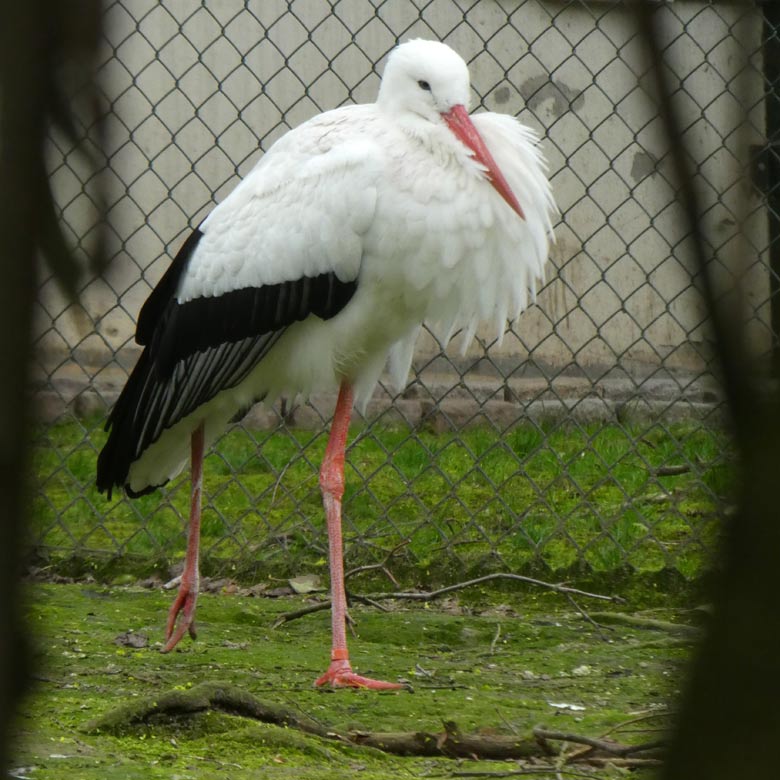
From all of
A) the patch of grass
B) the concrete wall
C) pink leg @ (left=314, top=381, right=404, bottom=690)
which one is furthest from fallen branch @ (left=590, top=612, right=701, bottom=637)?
the concrete wall

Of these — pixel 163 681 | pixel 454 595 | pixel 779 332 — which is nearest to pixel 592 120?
pixel 454 595

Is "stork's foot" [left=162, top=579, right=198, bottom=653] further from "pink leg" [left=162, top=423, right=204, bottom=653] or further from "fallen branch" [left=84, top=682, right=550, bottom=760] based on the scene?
"fallen branch" [left=84, top=682, right=550, bottom=760]

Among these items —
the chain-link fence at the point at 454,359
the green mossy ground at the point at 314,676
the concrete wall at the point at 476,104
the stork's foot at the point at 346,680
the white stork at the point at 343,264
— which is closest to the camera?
the green mossy ground at the point at 314,676

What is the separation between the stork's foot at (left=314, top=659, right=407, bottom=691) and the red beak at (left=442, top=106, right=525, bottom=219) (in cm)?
129

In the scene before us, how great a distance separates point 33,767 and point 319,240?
73.4 inches

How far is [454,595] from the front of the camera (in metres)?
4.84

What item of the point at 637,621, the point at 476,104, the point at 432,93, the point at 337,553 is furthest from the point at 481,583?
the point at 476,104

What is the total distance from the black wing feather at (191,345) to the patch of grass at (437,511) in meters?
0.65

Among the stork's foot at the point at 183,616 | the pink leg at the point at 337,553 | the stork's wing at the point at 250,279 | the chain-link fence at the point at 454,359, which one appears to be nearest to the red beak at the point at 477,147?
the stork's wing at the point at 250,279

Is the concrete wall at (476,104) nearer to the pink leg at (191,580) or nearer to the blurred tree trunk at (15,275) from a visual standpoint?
the pink leg at (191,580)

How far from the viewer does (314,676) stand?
12.3ft

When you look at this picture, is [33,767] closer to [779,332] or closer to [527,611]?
[779,332]

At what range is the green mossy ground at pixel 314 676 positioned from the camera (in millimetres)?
2691

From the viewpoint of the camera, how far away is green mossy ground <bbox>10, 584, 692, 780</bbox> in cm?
269
